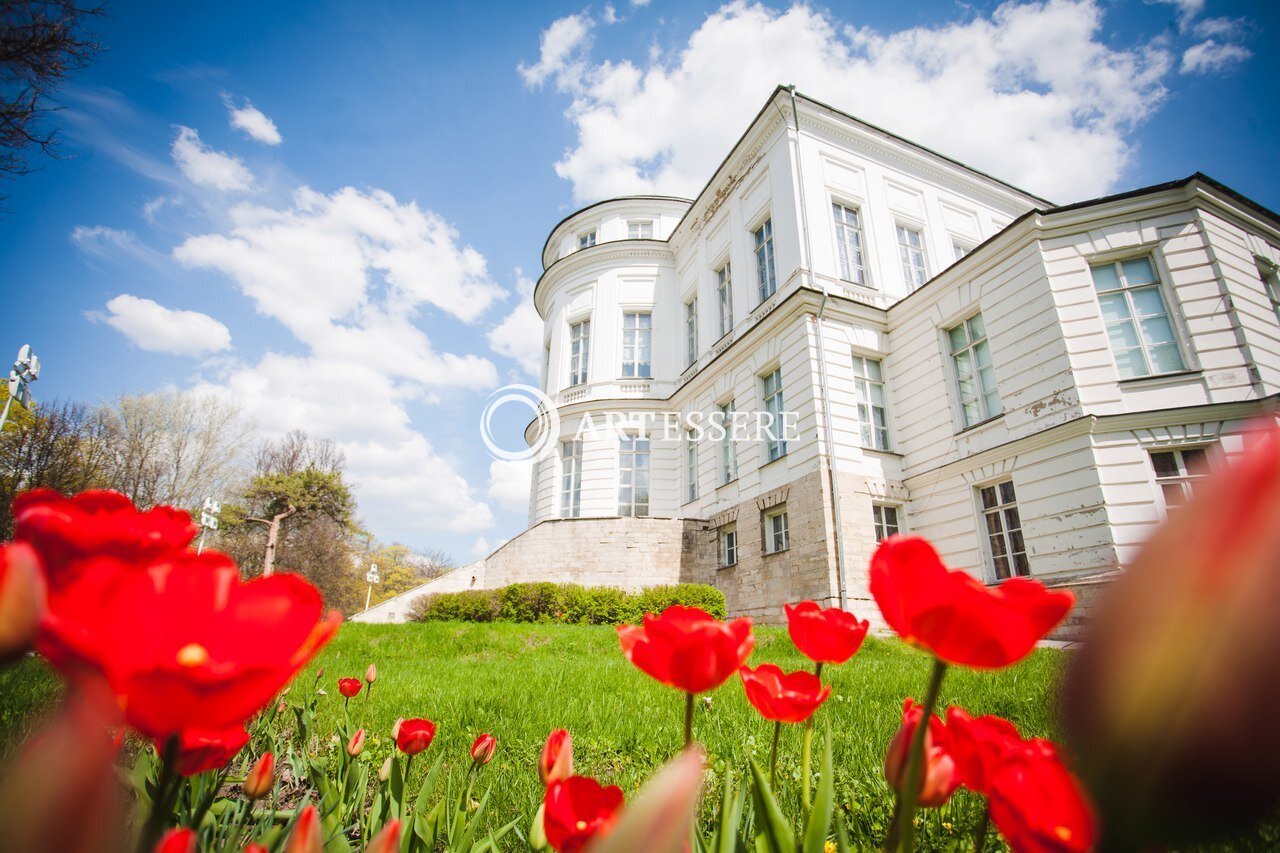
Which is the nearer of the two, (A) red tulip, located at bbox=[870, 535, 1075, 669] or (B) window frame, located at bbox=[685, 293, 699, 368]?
(A) red tulip, located at bbox=[870, 535, 1075, 669]

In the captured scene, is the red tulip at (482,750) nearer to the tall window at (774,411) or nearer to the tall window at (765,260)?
the tall window at (774,411)

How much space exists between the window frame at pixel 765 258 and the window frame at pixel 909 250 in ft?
10.4

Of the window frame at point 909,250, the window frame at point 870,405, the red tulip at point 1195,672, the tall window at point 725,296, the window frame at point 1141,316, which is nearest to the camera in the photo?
the red tulip at point 1195,672

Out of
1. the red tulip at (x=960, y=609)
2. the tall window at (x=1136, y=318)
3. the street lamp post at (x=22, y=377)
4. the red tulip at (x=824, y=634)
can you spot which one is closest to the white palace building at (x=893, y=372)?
→ the tall window at (x=1136, y=318)

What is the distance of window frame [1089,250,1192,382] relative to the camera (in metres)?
9.09

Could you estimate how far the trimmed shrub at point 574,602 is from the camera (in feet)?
41.5

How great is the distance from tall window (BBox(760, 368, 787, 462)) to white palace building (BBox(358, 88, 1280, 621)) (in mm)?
86

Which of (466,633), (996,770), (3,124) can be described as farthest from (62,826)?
(3,124)

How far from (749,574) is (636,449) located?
652 cm

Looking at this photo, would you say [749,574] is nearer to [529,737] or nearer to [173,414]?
[529,737]

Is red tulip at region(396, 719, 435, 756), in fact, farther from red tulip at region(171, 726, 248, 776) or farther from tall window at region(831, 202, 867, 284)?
tall window at region(831, 202, 867, 284)

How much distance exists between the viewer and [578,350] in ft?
68.0

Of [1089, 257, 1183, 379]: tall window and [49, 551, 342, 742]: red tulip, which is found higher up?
[1089, 257, 1183, 379]: tall window

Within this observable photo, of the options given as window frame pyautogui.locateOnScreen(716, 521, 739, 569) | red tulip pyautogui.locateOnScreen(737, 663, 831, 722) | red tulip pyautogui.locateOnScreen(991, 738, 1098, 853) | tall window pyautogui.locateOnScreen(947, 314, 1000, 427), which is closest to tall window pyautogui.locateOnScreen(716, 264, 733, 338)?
window frame pyautogui.locateOnScreen(716, 521, 739, 569)
